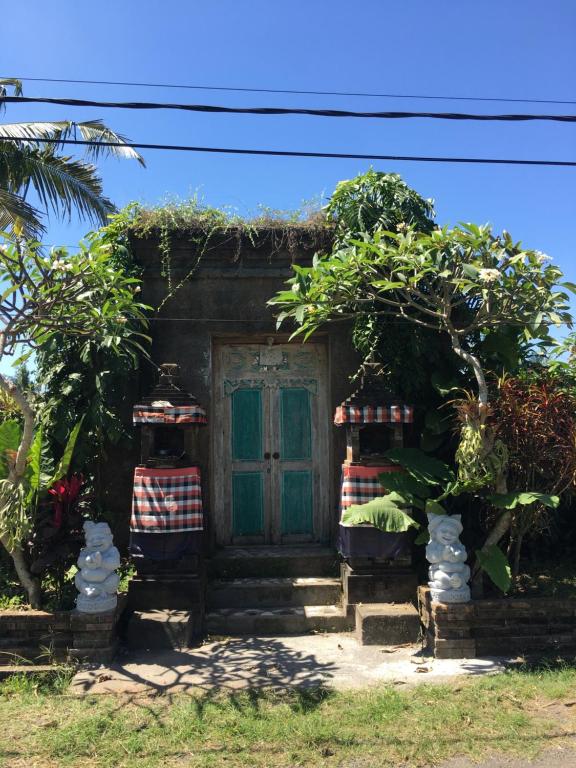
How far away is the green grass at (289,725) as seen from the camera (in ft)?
11.8

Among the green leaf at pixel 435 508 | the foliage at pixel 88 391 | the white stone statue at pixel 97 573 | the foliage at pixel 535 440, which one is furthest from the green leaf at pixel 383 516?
the foliage at pixel 88 391

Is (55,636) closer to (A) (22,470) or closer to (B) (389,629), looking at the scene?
(A) (22,470)

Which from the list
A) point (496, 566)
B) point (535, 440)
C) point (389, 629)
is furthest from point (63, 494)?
point (535, 440)

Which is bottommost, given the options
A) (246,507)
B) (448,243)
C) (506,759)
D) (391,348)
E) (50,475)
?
(506,759)

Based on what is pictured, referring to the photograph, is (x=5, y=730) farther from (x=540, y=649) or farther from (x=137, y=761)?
(x=540, y=649)

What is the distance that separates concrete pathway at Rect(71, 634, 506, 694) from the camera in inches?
180

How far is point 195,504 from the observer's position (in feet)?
→ 19.0

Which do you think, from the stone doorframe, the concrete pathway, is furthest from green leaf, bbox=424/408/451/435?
the concrete pathway

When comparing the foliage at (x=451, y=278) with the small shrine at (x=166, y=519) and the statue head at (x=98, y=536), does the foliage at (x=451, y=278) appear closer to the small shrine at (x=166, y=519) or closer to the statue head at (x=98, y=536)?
the small shrine at (x=166, y=519)

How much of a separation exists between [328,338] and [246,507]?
2187 mm

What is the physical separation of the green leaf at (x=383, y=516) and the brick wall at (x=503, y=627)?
2.34ft

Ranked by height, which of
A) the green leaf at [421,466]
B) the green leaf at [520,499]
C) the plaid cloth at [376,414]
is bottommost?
the green leaf at [520,499]

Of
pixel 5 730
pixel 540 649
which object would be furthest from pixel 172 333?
pixel 540 649

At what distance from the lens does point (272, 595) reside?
20.0 ft
